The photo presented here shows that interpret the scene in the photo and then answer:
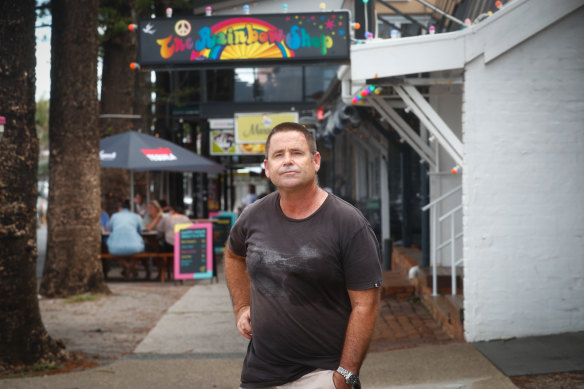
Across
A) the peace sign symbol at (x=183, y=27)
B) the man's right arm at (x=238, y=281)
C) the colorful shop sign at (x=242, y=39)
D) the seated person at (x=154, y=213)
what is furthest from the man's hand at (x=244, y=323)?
the seated person at (x=154, y=213)

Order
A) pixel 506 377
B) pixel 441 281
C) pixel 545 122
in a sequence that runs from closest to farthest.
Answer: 1. pixel 506 377
2. pixel 545 122
3. pixel 441 281

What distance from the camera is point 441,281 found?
9398mm

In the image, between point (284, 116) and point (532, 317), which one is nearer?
point (532, 317)

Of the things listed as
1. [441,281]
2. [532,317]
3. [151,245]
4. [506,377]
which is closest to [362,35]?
[441,281]

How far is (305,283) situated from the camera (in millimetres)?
3180

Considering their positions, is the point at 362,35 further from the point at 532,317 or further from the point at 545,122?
the point at 532,317

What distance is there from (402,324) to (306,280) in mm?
5815

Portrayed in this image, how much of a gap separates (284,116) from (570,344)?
41.7 feet

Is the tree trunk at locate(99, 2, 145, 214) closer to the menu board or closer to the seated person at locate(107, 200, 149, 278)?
the seated person at locate(107, 200, 149, 278)

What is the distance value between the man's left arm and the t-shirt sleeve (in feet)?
0.12

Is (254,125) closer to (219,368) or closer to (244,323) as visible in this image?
(219,368)

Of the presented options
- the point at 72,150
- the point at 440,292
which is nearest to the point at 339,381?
the point at 440,292

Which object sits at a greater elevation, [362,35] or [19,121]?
[362,35]

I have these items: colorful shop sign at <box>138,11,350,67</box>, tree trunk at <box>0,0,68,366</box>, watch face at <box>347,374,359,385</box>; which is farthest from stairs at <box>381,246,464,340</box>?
watch face at <box>347,374,359,385</box>
